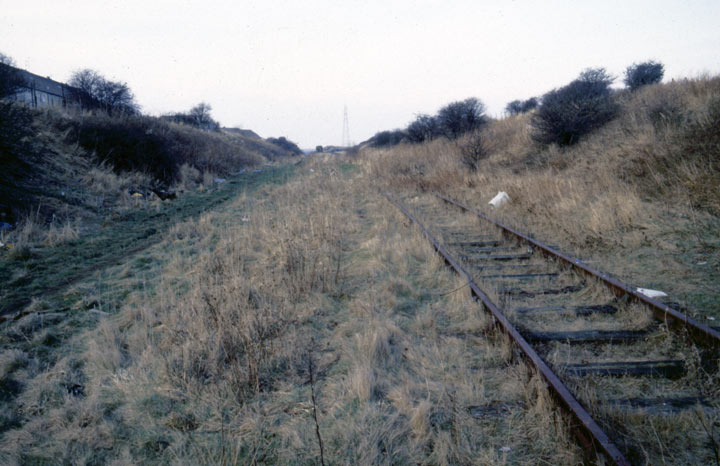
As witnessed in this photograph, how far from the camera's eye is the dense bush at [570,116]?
1370 centimetres

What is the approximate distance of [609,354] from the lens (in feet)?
10.7

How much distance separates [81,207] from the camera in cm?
Answer: 1036

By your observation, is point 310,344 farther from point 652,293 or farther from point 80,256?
point 80,256

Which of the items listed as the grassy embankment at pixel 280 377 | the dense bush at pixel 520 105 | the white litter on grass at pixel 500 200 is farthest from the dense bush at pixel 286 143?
the grassy embankment at pixel 280 377

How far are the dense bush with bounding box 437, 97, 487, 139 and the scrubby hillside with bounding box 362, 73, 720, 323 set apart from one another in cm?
812

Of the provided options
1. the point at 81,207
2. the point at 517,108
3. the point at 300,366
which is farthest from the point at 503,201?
the point at 517,108

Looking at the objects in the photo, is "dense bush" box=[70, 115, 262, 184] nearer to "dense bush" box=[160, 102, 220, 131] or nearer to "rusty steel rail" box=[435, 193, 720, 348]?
"rusty steel rail" box=[435, 193, 720, 348]

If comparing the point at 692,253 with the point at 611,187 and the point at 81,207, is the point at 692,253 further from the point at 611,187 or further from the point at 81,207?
the point at 81,207

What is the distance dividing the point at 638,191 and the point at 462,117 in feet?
52.7

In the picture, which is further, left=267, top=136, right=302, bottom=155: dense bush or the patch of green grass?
left=267, top=136, right=302, bottom=155: dense bush

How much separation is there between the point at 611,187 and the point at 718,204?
2.24 meters

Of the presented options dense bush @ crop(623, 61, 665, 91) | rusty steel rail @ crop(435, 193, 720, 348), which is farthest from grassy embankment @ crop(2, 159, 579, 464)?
dense bush @ crop(623, 61, 665, 91)

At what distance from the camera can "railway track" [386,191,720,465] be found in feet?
7.36

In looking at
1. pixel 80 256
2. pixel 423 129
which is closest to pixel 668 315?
pixel 80 256
